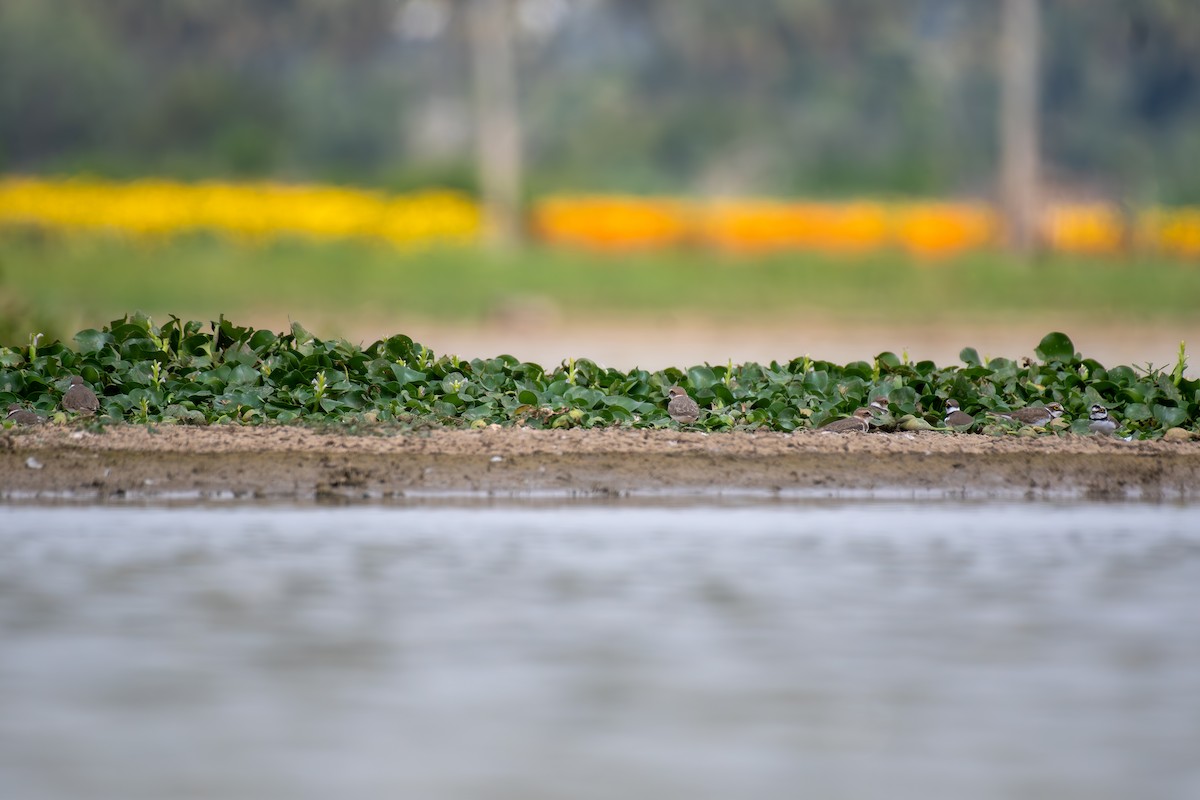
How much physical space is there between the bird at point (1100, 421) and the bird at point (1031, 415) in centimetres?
18

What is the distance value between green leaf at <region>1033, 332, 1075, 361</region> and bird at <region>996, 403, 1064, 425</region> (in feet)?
2.63

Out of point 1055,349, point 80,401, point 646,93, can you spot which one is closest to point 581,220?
point 646,93

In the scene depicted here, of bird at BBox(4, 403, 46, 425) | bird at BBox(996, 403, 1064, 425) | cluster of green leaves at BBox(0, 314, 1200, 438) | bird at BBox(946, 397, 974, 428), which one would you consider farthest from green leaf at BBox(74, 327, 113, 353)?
bird at BBox(996, 403, 1064, 425)

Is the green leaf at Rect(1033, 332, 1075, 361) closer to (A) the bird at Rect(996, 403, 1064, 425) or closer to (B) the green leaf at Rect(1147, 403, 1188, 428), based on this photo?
(A) the bird at Rect(996, 403, 1064, 425)

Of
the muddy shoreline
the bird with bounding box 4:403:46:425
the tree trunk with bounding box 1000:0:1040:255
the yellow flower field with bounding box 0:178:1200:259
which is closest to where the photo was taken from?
the muddy shoreline

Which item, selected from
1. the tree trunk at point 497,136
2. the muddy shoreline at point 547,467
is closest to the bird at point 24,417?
the muddy shoreline at point 547,467

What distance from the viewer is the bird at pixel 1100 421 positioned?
30.9 ft

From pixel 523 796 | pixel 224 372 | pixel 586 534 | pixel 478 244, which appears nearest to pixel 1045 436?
pixel 586 534

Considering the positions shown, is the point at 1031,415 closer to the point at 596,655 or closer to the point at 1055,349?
the point at 1055,349

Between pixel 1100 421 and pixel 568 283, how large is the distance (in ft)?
51.5

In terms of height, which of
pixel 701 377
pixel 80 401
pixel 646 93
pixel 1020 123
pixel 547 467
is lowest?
pixel 547 467

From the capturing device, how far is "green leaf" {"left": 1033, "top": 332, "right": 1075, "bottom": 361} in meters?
10.5

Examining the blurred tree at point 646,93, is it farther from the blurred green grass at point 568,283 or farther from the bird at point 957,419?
the bird at point 957,419

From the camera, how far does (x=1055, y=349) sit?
10531mm
